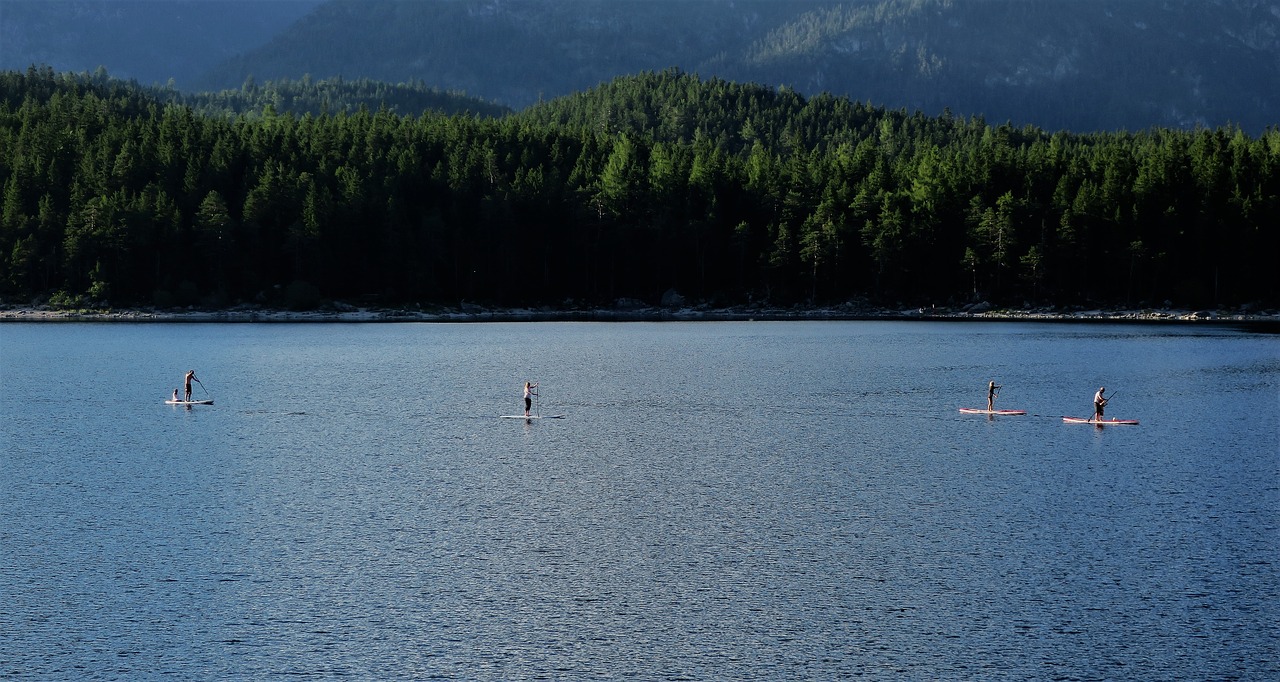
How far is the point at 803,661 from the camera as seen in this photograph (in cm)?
2827

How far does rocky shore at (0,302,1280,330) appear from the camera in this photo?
18038 centimetres

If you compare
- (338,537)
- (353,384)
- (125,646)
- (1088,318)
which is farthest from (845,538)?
(1088,318)

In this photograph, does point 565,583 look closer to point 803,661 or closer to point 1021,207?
point 803,661

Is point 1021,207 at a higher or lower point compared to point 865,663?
higher

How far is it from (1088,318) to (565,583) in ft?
541

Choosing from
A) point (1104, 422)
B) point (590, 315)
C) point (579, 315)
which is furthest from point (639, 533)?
point (590, 315)

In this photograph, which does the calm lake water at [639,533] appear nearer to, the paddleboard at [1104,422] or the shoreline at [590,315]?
the paddleboard at [1104,422]

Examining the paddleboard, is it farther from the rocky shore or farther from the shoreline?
the rocky shore

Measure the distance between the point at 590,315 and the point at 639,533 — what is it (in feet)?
519

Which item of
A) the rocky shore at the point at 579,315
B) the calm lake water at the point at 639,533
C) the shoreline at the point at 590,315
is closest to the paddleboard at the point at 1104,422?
the calm lake water at the point at 639,533

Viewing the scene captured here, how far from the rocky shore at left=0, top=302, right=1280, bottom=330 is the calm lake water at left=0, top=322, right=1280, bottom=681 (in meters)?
99.9

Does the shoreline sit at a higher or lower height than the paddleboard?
higher

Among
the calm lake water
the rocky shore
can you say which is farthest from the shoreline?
the calm lake water

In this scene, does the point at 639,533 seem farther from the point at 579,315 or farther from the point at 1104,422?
the point at 579,315
